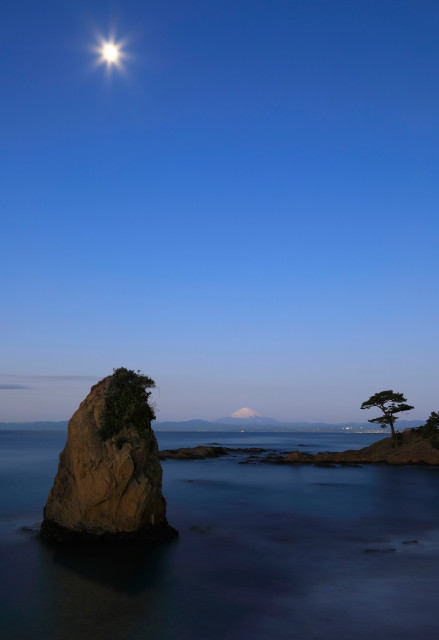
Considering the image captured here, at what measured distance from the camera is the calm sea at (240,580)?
13227 millimetres

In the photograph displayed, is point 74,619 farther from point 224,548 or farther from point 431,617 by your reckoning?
point 431,617

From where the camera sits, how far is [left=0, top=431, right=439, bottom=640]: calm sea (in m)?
13.2

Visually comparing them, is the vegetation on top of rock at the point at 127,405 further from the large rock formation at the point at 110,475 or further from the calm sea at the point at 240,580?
the calm sea at the point at 240,580

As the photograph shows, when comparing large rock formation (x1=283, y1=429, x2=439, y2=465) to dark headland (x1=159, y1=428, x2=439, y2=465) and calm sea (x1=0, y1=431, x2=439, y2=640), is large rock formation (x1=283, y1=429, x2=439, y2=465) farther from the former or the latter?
calm sea (x1=0, y1=431, x2=439, y2=640)

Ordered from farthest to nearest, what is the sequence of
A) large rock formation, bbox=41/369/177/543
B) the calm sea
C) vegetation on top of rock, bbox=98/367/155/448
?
vegetation on top of rock, bbox=98/367/155/448
large rock formation, bbox=41/369/177/543
the calm sea

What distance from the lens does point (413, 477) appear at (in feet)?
164

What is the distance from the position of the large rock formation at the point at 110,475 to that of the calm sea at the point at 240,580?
148cm

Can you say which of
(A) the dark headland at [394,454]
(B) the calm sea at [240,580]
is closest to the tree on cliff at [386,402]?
(A) the dark headland at [394,454]

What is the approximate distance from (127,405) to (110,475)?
11.0 feet

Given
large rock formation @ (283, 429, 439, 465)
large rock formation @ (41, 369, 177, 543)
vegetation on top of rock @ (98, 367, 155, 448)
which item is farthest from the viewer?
large rock formation @ (283, 429, 439, 465)

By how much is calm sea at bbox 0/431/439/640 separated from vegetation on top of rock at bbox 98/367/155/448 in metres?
5.41

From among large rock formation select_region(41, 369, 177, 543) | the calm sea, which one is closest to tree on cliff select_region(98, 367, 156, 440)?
large rock formation select_region(41, 369, 177, 543)

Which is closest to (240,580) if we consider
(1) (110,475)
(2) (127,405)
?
(1) (110,475)

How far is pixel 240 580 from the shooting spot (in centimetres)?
1717
